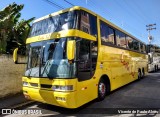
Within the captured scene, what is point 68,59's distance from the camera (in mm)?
5141

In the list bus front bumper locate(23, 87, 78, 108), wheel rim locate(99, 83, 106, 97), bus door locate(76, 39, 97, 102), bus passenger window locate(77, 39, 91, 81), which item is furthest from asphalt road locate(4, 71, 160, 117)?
bus passenger window locate(77, 39, 91, 81)

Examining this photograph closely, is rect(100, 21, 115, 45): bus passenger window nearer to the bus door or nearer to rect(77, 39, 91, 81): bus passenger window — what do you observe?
the bus door

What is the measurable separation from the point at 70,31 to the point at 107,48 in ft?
8.91

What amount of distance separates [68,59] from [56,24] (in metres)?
1.90

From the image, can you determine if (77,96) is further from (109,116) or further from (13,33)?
(13,33)

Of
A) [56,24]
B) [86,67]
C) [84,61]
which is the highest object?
[56,24]

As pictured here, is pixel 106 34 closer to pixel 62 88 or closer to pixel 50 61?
pixel 50 61

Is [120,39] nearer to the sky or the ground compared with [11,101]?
nearer to the sky

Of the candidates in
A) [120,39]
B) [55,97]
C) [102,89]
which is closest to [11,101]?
[55,97]

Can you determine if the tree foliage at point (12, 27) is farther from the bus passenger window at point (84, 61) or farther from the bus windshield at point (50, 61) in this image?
the bus passenger window at point (84, 61)

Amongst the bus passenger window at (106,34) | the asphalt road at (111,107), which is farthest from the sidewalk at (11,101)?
the bus passenger window at (106,34)

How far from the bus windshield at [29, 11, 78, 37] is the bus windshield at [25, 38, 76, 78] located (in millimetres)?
490

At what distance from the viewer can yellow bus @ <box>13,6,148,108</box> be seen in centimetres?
554

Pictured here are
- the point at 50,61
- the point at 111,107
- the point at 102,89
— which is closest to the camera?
the point at 50,61
